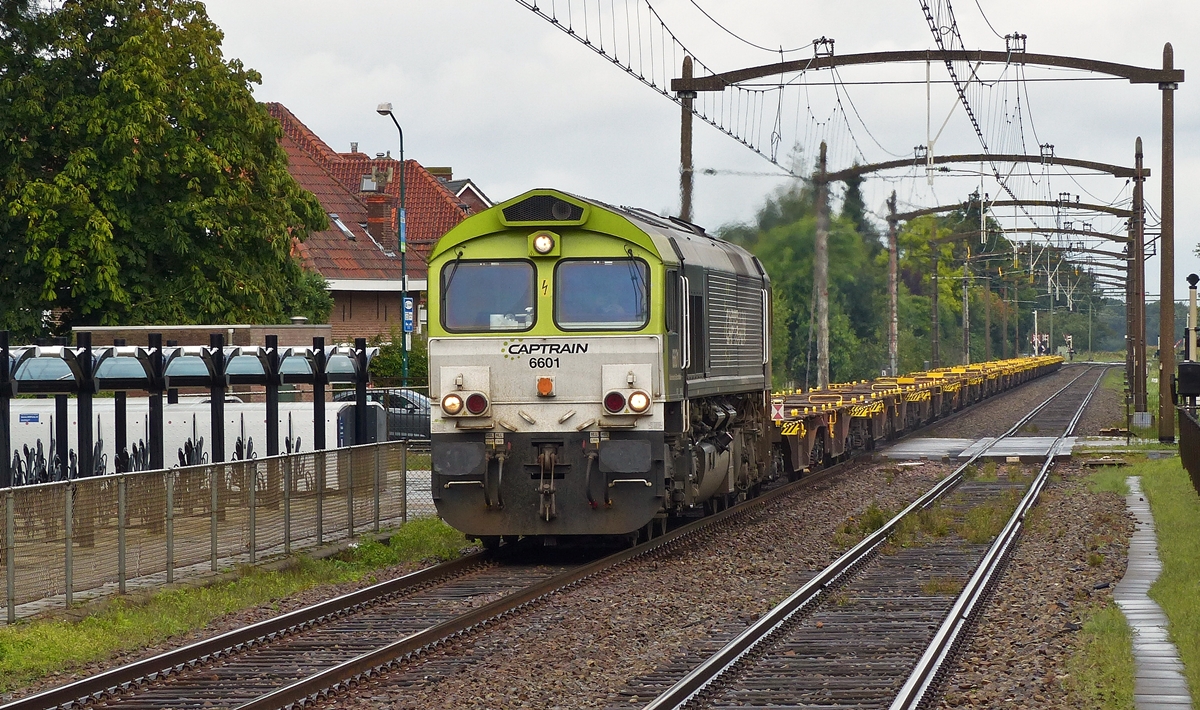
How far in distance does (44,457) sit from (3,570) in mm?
12625

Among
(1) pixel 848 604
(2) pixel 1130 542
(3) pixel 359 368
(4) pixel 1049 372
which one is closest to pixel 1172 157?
(2) pixel 1130 542

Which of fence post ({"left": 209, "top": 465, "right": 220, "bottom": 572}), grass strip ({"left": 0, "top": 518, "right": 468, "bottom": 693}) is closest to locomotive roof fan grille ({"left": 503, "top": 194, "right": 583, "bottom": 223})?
grass strip ({"left": 0, "top": 518, "right": 468, "bottom": 693})

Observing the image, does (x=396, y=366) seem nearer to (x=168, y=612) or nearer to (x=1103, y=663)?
(x=168, y=612)

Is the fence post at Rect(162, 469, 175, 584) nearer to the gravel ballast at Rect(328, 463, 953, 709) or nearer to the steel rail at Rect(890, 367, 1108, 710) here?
the gravel ballast at Rect(328, 463, 953, 709)

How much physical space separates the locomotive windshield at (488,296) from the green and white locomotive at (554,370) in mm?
13

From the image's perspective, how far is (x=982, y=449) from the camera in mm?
33656

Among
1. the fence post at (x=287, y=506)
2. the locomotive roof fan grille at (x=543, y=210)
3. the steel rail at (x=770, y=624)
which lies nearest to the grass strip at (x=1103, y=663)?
the steel rail at (x=770, y=624)

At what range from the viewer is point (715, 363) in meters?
18.0

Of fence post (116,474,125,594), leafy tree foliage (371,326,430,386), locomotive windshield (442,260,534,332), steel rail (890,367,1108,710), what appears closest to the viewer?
steel rail (890,367,1108,710)

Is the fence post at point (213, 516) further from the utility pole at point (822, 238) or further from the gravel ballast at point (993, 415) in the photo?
the gravel ballast at point (993, 415)

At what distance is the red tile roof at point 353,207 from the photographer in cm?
4888

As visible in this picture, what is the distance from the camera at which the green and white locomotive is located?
50.0 ft

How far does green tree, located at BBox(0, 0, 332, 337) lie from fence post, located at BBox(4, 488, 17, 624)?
20.2 metres

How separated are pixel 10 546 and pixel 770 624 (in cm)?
580
